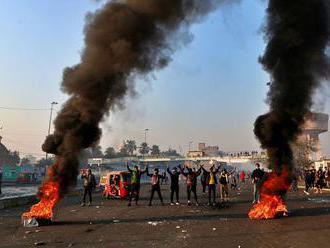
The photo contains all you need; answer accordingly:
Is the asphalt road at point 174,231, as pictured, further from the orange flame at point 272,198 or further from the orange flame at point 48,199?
the orange flame at point 48,199

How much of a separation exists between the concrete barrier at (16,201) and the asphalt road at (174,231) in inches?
184

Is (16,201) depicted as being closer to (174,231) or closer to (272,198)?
(174,231)

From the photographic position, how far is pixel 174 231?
12227 millimetres

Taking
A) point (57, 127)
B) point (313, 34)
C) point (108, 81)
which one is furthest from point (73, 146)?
point (313, 34)

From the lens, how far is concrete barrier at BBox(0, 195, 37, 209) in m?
21.3

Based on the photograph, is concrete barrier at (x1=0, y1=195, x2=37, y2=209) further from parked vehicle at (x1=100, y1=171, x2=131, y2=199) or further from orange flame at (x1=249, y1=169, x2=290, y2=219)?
orange flame at (x1=249, y1=169, x2=290, y2=219)

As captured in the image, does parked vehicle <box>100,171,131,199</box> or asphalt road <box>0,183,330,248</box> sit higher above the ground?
parked vehicle <box>100,171,131,199</box>

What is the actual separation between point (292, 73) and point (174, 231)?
7531mm

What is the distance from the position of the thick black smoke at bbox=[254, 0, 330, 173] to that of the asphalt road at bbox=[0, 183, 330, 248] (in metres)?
2.81

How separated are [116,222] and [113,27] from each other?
694cm

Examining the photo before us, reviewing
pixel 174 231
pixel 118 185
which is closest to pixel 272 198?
pixel 174 231

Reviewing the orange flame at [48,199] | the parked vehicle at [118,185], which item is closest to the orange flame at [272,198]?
the orange flame at [48,199]

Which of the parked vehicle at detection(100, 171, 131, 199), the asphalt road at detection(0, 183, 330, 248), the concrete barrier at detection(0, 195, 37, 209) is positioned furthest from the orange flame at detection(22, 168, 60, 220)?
the parked vehicle at detection(100, 171, 131, 199)

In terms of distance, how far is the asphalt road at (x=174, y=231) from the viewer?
1035cm
